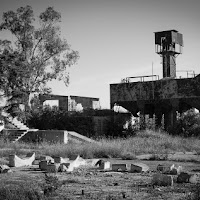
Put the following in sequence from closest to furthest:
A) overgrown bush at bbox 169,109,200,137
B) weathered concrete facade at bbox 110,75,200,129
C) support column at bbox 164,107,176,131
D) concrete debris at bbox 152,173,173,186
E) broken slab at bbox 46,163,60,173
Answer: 1. concrete debris at bbox 152,173,173,186
2. broken slab at bbox 46,163,60,173
3. overgrown bush at bbox 169,109,200,137
4. weathered concrete facade at bbox 110,75,200,129
5. support column at bbox 164,107,176,131

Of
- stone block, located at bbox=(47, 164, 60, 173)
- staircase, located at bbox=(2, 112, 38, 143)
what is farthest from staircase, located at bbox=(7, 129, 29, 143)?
stone block, located at bbox=(47, 164, 60, 173)

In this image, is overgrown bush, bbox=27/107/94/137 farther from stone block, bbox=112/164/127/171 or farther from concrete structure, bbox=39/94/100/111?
stone block, bbox=112/164/127/171

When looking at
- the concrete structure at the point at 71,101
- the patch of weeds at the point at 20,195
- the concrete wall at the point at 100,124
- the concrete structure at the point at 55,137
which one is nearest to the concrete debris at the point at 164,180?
the patch of weeds at the point at 20,195

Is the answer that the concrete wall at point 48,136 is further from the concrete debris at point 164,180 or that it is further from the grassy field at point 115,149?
the concrete debris at point 164,180

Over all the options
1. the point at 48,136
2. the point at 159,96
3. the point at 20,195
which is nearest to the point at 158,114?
the point at 159,96

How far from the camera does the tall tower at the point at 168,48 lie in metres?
38.5

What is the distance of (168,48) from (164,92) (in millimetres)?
5720

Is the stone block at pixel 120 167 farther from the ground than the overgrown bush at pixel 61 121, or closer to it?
closer to it

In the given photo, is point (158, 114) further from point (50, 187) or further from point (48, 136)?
point (50, 187)

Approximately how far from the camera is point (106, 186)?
10336 mm

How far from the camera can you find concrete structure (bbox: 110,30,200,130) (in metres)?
33.7

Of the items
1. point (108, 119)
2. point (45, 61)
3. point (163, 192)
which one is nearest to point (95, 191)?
point (163, 192)

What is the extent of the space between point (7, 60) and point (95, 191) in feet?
86.7

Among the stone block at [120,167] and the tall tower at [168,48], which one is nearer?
the stone block at [120,167]
